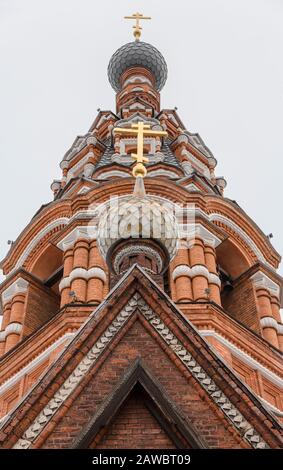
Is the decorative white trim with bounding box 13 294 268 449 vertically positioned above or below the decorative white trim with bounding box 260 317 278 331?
below

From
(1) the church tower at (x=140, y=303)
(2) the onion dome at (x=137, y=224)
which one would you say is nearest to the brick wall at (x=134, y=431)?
(1) the church tower at (x=140, y=303)

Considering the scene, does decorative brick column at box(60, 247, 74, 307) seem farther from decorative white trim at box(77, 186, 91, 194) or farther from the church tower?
decorative white trim at box(77, 186, 91, 194)

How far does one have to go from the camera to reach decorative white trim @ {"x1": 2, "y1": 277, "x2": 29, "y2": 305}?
15.4 meters

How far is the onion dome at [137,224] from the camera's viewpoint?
864 centimetres

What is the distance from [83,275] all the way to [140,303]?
253 inches

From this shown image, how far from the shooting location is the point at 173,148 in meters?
20.0

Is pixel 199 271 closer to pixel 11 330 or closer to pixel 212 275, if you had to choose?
pixel 212 275

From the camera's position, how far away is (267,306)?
1508 cm

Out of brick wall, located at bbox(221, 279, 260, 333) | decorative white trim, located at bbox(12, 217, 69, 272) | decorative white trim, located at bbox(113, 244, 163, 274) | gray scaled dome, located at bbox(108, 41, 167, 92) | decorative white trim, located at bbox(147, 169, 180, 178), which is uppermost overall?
gray scaled dome, located at bbox(108, 41, 167, 92)

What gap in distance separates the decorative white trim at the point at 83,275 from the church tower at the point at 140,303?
0.02 m

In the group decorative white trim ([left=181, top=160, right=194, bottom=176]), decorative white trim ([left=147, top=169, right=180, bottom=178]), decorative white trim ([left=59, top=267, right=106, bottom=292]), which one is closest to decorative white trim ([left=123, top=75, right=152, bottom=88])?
decorative white trim ([left=181, top=160, right=194, bottom=176])

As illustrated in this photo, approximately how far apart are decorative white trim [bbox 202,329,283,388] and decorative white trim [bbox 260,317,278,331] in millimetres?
1356

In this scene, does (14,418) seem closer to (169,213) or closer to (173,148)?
(169,213)

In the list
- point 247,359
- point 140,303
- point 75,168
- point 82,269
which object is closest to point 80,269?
point 82,269
